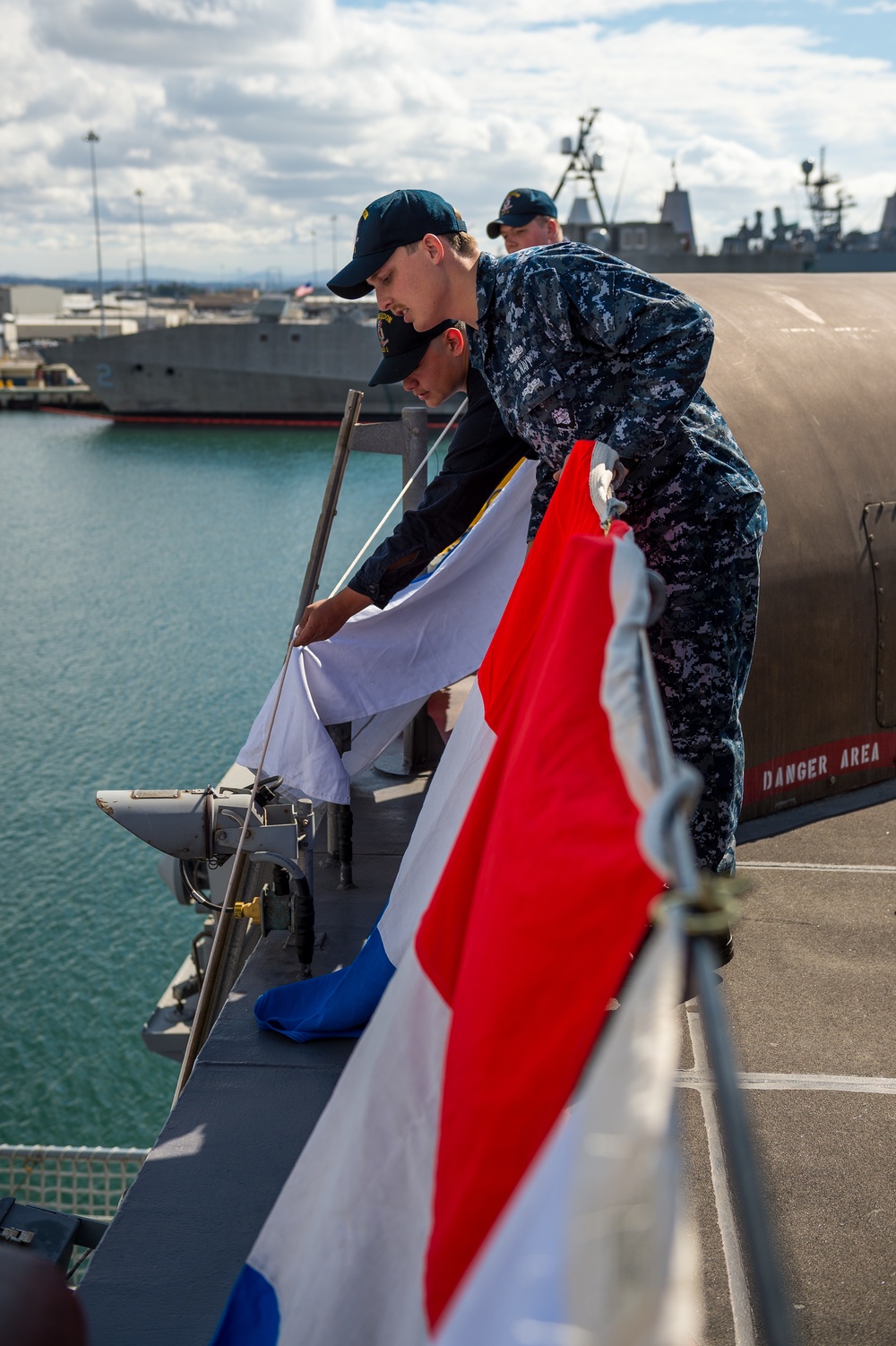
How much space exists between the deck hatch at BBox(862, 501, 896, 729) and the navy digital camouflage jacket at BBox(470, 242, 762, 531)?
10.2 feet

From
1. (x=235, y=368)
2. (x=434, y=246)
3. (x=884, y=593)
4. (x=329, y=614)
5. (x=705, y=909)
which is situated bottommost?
(x=884, y=593)

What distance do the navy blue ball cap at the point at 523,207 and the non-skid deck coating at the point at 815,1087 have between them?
3448mm

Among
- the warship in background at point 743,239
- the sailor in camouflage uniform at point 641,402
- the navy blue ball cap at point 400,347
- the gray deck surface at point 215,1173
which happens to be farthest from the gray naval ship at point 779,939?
the warship in background at point 743,239

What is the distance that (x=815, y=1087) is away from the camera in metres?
3.65

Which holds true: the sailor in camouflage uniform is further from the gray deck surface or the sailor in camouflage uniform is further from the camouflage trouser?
the gray deck surface

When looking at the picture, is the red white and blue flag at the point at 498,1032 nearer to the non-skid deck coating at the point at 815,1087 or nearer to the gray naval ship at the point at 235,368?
the non-skid deck coating at the point at 815,1087

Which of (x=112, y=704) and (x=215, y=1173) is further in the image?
(x=112, y=704)

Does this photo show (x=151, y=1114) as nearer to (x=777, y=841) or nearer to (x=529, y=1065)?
(x=777, y=841)

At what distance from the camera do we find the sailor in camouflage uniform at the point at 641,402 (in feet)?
9.29

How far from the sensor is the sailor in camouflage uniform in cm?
283

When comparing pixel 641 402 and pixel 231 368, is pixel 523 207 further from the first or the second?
pixel 231 368

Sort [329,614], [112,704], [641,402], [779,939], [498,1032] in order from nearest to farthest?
[498,1032]
[641,402]
[329,614]
[779,939]
[112,704]

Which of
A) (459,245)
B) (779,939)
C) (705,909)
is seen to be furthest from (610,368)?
(779,939)

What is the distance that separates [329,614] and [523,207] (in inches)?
124
